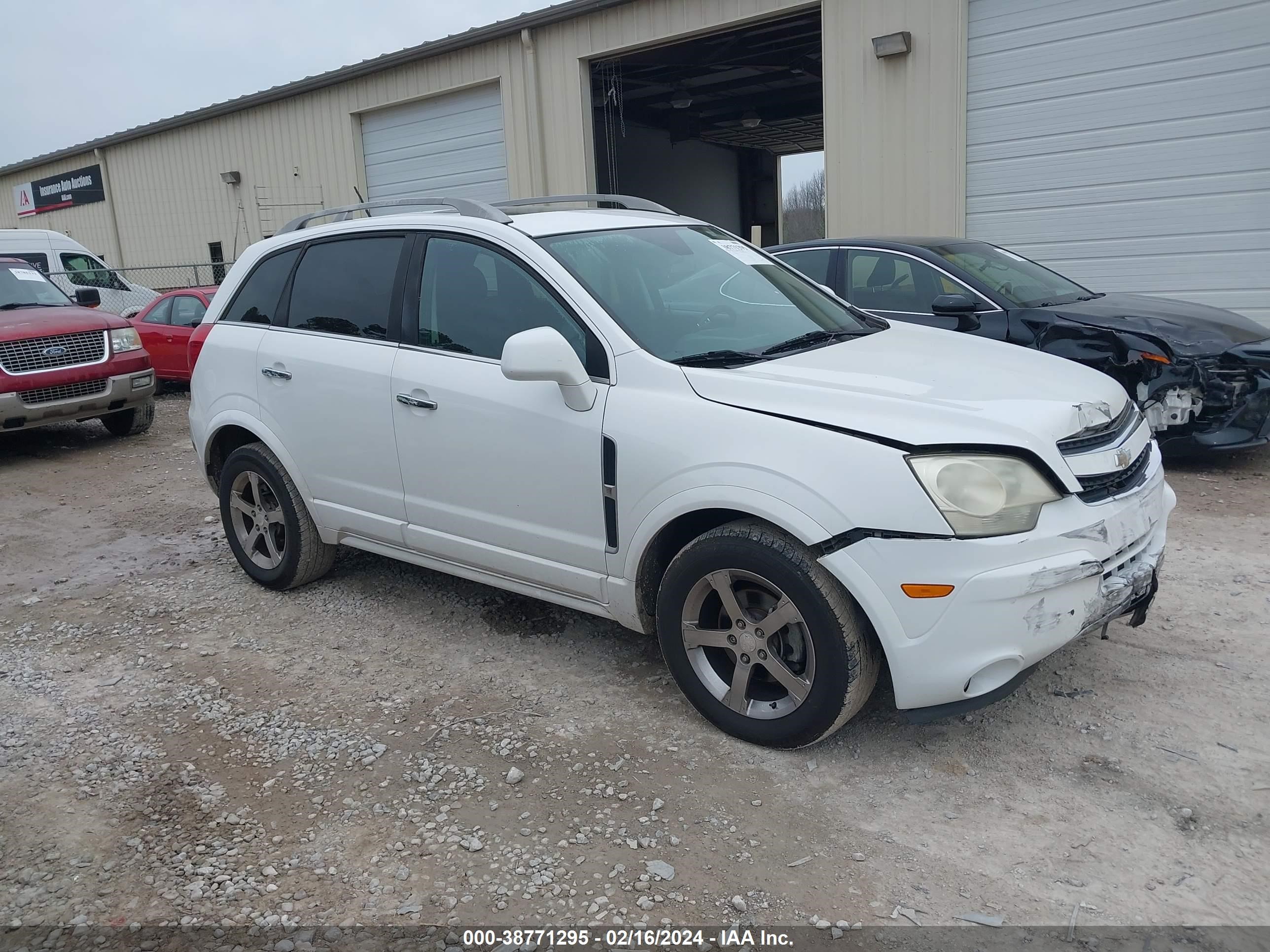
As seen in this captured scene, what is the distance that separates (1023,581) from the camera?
9.52 feet

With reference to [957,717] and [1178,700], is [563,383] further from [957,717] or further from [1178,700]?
[1178,700]

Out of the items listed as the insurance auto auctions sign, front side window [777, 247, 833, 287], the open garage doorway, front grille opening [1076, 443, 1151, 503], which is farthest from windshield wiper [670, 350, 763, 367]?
the insurance auto auctions sign

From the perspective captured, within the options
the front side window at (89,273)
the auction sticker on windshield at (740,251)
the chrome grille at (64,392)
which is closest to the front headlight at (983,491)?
the auction sticker on windshield at (740,251)

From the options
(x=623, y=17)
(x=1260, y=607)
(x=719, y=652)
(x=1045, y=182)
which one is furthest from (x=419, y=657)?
(x=623, y=17)

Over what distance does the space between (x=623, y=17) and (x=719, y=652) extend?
38.4 ft

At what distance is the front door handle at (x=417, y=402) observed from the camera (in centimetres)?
407

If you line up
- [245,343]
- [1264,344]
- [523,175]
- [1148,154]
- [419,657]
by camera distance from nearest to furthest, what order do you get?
[419,657]
[245,343]
[1264,344]
[1148,154]
[523,175]

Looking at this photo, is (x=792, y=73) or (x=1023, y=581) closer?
(x=1023, y=581)

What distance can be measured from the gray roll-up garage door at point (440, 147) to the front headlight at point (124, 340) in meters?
6.07

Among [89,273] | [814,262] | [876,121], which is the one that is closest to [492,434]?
[814,262]

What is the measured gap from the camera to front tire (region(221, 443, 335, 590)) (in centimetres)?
490

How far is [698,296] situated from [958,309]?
11.0ft

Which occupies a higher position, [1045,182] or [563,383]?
[1045,182]

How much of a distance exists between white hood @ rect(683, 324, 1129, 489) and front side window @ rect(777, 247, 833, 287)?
3.79 meters
